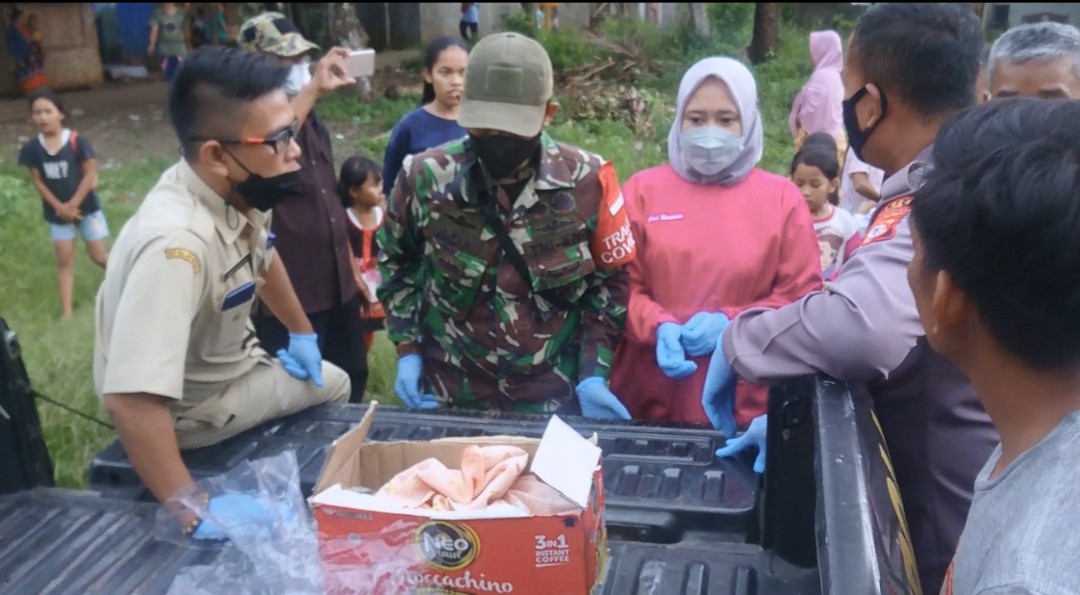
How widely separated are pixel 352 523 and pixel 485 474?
27 cm

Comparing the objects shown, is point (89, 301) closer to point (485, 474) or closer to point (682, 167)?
point (682, 167)

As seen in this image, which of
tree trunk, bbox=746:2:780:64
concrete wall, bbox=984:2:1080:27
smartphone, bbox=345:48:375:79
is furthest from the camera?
tree trunk, bbox=746:2:780:64

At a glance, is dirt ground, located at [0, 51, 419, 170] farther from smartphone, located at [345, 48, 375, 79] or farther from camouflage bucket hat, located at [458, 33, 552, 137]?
camouflage bucket hat, located at [458, 33, 552, 137]

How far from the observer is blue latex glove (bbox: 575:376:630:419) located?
9.20 feet

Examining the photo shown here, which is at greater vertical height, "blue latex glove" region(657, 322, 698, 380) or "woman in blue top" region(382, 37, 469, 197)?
"woman in blue top" region(382, 37, 469, 197)

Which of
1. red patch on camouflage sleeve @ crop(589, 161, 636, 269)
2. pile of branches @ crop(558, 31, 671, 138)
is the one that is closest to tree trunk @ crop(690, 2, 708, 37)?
pile of branches @ crop(558, 31, 671, 138)

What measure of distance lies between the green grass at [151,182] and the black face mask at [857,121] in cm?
313

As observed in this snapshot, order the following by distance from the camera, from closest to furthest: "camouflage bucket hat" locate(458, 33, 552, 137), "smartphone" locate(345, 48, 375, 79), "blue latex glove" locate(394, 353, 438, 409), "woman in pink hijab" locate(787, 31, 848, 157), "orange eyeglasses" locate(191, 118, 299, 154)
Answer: "orange eyeglasses" locate(191, 118, 299, 154), "camouflage bucket hat" locate(458, 33, 552, 137), "blue latex glove" locate(394, 353, 438, 409), "smartphone" locate(345, 48, 375, 79), "woman in pink hijab" locate(787, 31, 848, 157)

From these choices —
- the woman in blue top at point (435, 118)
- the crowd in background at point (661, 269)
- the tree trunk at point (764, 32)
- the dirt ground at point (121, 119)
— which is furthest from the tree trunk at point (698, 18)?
the crowd in background at point (661, 269)

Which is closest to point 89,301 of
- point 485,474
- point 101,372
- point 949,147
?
point 101,372

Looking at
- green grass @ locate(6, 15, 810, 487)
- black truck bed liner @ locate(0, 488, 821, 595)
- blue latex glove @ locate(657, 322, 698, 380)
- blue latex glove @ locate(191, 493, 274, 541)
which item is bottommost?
green grass @ locate(6, 15, 810, 487)

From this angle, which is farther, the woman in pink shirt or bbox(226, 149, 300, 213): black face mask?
the woman in pink shirt

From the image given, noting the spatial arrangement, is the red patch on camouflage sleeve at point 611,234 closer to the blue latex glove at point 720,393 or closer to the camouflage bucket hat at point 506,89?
the camouflage bucket hat at point 506,89

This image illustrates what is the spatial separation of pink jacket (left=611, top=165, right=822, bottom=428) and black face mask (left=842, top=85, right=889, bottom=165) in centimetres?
73
